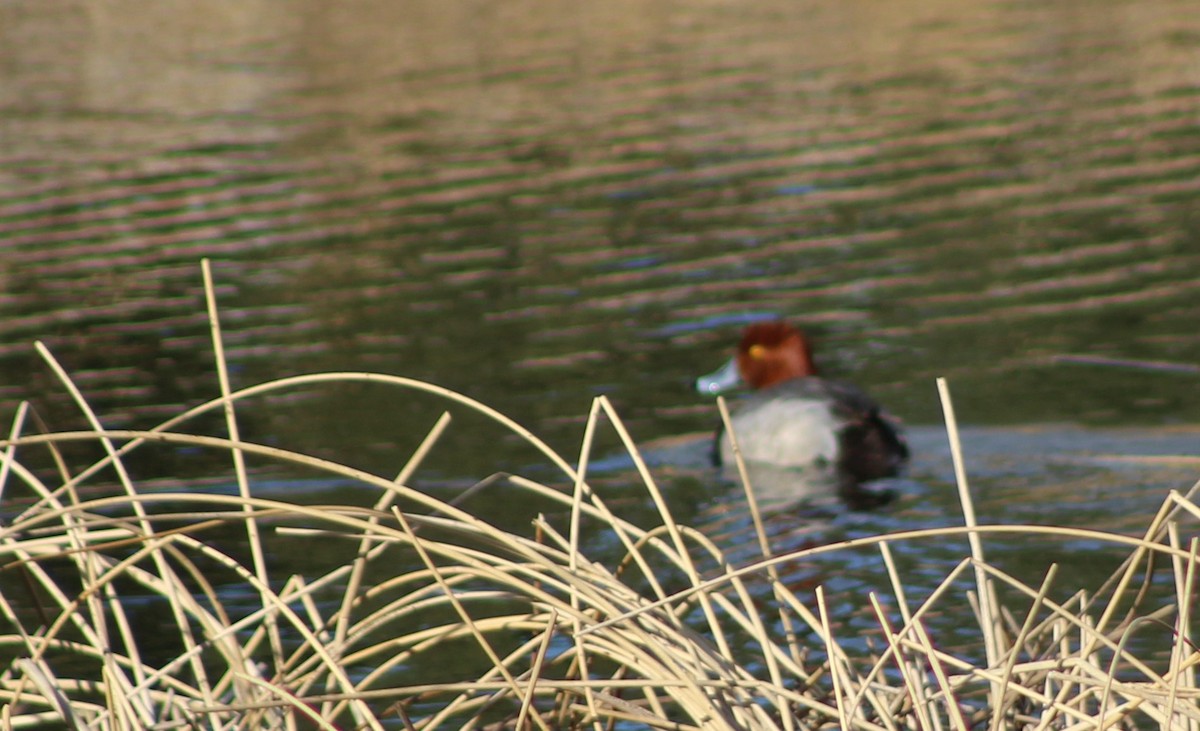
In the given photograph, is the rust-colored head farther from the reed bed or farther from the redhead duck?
the reed bed

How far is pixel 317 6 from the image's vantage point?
121 feet

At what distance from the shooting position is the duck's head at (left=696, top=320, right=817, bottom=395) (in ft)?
33.6

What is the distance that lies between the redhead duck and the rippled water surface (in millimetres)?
272

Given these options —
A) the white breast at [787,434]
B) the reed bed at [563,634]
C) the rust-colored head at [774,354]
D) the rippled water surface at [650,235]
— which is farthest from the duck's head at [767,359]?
the reed bed at [563,634]

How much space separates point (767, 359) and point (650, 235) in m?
5.23

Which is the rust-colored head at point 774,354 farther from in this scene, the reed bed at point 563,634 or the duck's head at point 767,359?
the reed bed at point 563,634

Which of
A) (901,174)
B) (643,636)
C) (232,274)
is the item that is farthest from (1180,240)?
(643,636)

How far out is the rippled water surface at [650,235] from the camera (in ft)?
33.4

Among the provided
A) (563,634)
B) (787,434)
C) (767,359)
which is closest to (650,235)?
(767,359)

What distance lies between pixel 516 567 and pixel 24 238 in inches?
579

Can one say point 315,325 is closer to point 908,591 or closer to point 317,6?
point 908,591

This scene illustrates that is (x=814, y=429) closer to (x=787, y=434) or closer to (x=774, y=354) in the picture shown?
(x=787, y=434)

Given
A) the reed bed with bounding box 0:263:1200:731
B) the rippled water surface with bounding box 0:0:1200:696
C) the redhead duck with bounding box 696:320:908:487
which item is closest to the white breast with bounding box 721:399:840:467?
the redhead duck with bounding box 696:320:908:487

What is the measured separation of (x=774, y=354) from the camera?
10.3 metres
